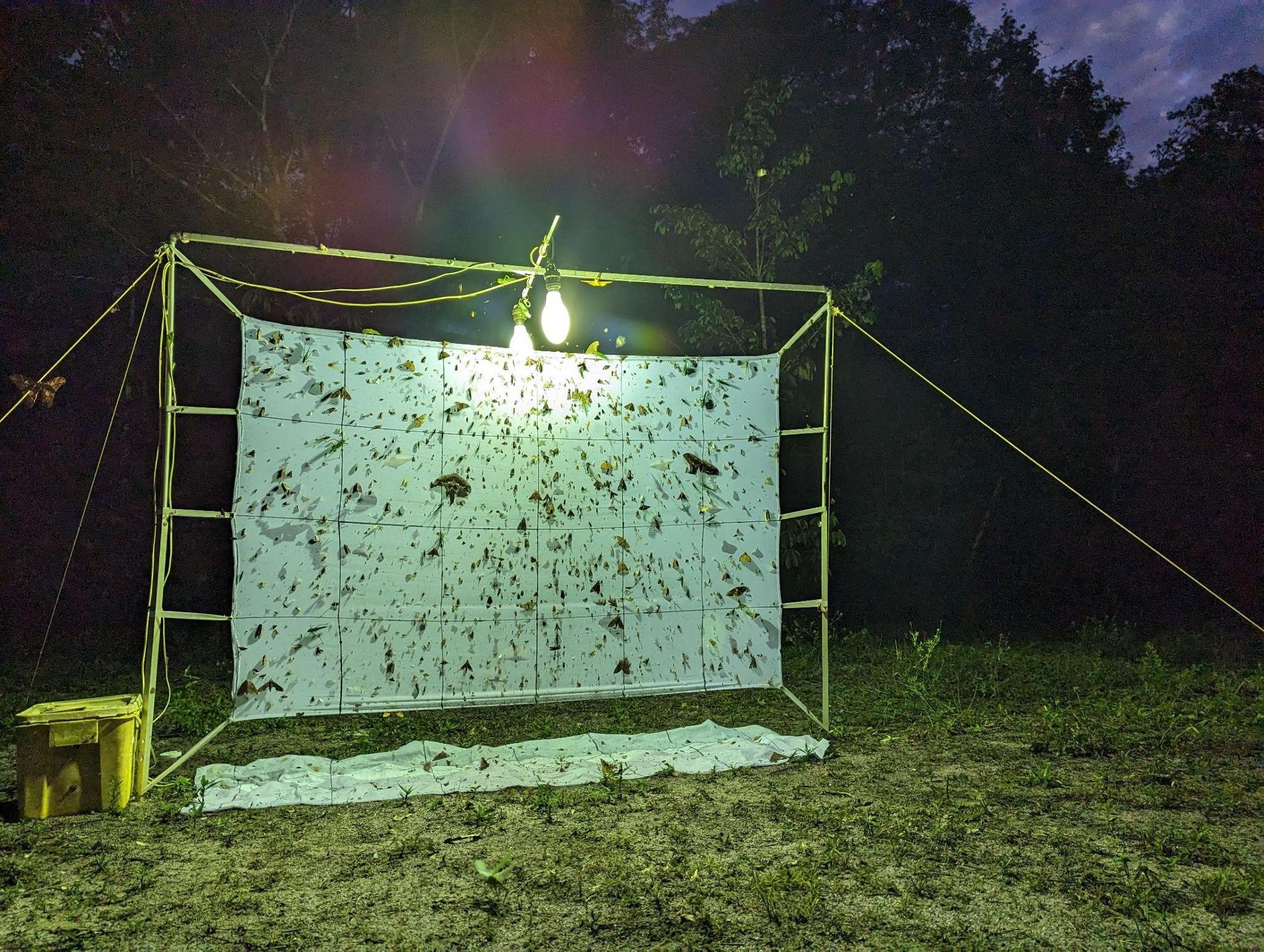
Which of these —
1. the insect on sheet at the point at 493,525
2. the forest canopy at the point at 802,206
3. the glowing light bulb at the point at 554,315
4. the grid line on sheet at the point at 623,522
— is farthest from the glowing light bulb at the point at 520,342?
the forest canopy at the point at 802,206

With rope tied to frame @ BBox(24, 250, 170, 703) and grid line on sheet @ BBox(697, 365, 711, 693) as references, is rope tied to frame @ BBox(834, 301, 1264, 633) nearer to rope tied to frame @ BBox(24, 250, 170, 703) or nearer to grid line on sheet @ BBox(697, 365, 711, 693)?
grid line on sheet @ BBox(697, 365, 711, 693)

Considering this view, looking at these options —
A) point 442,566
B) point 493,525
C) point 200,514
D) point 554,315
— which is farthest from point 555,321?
point 200,514

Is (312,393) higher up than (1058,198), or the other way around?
(1058,198)

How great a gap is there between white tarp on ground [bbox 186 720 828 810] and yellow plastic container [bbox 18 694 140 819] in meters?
0.34

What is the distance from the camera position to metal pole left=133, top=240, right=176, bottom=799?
3.21m

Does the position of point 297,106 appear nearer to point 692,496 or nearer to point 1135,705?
point 692,496

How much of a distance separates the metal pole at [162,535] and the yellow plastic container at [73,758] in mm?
92

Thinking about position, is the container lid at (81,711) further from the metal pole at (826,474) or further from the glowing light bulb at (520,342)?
the metal pole at (826,474)

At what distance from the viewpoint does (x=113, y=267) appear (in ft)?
27.9

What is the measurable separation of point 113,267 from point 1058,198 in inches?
419

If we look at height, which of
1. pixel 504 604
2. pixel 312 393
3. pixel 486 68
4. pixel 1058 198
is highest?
pixel 486 68

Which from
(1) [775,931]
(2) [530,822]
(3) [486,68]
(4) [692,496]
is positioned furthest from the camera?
(3) [486,68]

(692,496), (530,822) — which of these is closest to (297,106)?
(692,496)

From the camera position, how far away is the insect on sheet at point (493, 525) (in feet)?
11.6
